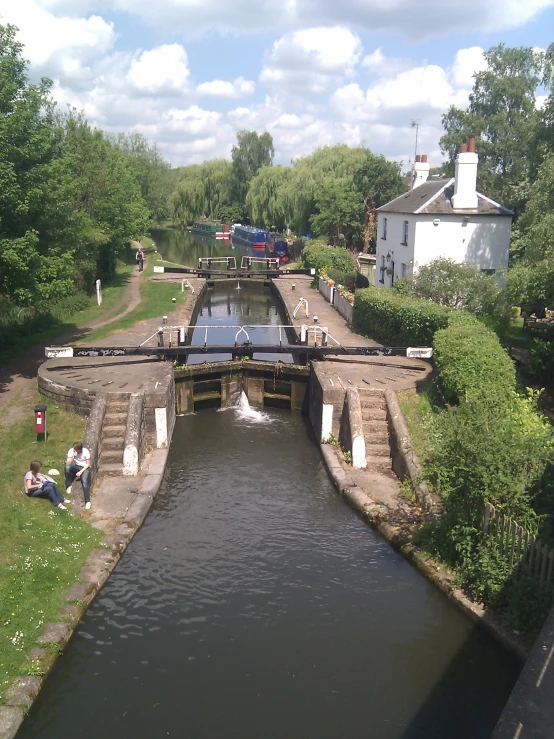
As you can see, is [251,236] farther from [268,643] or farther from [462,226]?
[268,643]

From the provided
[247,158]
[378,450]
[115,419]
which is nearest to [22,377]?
[115,419]

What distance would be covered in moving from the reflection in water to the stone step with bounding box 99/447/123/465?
1649 millimetres

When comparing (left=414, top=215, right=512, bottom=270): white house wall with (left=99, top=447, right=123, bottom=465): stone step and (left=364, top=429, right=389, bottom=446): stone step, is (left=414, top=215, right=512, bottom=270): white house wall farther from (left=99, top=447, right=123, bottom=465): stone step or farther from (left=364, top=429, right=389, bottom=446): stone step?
(left=99, top=447, right=123, bottom=465): stone step

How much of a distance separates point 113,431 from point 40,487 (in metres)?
3.36

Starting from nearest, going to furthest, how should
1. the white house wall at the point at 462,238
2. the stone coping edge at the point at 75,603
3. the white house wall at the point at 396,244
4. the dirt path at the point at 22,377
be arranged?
the stone coping edge at the point at 75,603 → the dirt path at the point at 22,377 → the white house wall at the point at 462,238 → the white house wall at the point at 396,244

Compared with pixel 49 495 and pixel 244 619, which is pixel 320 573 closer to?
pixel 244 619

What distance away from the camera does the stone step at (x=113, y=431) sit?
15.6 m

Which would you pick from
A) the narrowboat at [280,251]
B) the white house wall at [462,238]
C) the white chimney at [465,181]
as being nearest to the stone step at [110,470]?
the white house wall at [462,238]

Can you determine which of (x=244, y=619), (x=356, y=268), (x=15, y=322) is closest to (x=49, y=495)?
(x=244, y=619)

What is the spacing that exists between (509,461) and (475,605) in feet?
7.90

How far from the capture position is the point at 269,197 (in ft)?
221

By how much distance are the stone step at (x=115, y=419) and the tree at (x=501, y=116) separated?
33540mm

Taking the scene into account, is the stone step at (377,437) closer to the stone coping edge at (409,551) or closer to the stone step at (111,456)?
the stone coping edge at (409,551)

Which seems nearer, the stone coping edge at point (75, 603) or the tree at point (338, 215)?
the stone coping edge at point (75, 603)
